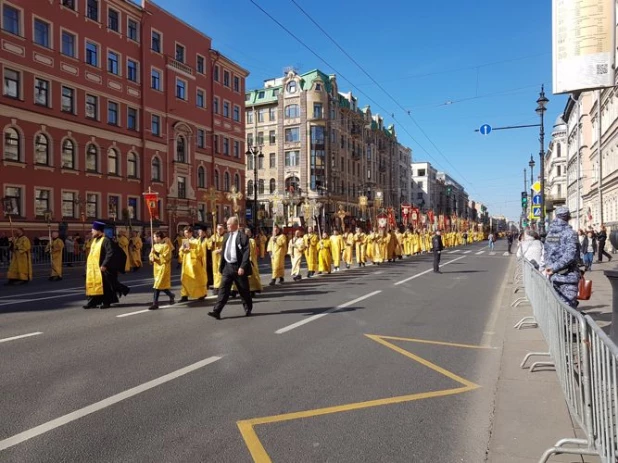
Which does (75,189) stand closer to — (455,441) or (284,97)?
(455,441)

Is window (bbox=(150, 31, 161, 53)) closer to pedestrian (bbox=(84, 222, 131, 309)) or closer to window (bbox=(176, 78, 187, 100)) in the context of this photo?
window (bbox=(176, 78, 187, 100))

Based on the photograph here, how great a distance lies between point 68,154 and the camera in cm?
3150

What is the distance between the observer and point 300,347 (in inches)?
276

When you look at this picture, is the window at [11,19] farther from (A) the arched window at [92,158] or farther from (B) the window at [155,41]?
(B) the window at [155,41]

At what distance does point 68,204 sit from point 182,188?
1083 centimetres

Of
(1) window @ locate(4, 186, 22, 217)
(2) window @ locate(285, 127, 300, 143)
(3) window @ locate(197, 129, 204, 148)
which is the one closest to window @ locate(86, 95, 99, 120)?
(1) window @ locate(4, 186, 22, 217)

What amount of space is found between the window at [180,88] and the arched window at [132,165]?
21.7 ft

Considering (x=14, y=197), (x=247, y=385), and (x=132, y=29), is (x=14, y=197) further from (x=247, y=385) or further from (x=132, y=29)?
(x=247, y=385)

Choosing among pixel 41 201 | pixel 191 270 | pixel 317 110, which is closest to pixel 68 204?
pixel 41 201

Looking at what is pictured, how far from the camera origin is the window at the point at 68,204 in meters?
30.8

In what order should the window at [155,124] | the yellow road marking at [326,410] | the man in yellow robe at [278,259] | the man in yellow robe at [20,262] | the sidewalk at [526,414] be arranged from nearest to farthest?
the sidewalk at [526,414], the yellow road marking at [326,410], the man in yellow robe at [278,259], the man in yellow robe at [20,262], the window at [155,124]

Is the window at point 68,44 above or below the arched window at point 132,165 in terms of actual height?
above

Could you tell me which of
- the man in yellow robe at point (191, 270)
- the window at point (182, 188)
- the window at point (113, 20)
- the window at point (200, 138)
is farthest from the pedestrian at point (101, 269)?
the window at point (200, 138)

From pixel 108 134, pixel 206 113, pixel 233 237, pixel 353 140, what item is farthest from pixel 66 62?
pixel 353 140
